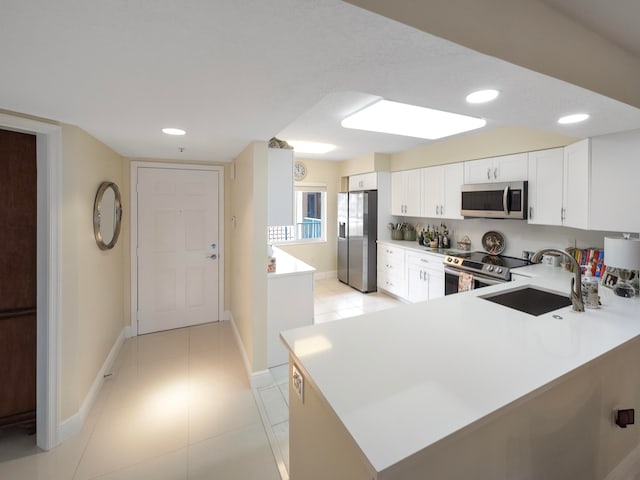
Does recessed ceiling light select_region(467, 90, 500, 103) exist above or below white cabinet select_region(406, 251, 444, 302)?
above

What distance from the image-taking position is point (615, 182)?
2236 mm

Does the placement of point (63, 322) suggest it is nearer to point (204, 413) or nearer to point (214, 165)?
point (204, 413)

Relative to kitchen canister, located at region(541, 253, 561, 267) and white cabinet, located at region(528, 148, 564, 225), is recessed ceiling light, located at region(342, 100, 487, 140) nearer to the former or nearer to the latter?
white cabinet, located at region(528, 148, 564, 225)

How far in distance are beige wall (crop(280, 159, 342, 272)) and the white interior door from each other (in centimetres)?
208

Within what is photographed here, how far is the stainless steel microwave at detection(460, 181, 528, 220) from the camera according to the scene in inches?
124

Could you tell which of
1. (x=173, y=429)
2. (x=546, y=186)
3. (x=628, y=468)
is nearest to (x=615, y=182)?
(x=546, y=186)

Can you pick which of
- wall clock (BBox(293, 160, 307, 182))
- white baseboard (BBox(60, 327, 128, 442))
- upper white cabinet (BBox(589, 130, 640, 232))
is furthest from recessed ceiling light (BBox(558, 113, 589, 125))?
wall clock (BBox(293, 160, 307, 182))

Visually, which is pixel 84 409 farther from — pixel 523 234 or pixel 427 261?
pixel 523 234

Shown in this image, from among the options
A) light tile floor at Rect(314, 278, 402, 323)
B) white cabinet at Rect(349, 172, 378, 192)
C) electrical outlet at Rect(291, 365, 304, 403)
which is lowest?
light tile floor at Rect(314, 278, 402, 323)

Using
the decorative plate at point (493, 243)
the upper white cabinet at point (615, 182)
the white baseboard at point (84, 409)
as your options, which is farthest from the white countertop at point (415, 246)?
the white baseboard at point (84, 409)

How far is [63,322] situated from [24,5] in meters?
1.87

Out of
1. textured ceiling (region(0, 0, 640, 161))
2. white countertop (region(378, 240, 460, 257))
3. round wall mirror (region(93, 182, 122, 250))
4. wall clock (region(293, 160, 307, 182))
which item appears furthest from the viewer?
wall clock (region(293, 160, 307, 182))

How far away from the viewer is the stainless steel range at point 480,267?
121 inches

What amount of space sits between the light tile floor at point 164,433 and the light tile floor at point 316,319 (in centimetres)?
6
